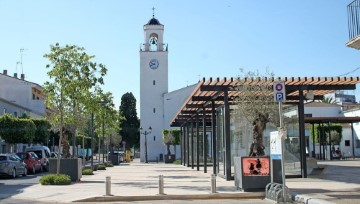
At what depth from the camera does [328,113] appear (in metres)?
78.5

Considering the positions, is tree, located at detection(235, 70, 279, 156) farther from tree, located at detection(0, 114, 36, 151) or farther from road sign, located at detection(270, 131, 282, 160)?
tree, located at detection(0, 114, 36, 151)

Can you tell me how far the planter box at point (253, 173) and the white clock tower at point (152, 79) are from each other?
52.9 meters

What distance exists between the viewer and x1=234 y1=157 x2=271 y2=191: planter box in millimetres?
17359

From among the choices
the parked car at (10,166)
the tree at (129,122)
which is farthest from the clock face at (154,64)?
the parked car at (10,166)

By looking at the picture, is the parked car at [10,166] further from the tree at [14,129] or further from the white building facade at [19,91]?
the white building facade at [19,91]

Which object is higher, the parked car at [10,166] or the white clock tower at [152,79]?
the white clock tower at [152,79]

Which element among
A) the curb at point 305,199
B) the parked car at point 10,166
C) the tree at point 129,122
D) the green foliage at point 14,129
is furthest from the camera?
the tree at point 129,122

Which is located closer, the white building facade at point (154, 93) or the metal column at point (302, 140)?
the metal column at point (302, 140)

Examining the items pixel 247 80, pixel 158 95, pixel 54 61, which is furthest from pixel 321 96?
pixel 158 95

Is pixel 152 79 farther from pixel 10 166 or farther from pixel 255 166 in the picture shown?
pixel 255 166

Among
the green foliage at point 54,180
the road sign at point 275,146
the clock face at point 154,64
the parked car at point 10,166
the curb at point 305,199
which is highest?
the clock face at point 154,64

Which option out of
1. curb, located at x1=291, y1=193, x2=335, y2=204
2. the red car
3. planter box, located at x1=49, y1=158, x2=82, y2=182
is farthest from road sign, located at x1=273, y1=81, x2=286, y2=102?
the red car

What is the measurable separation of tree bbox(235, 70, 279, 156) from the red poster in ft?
12.1

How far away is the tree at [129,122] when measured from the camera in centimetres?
9619
